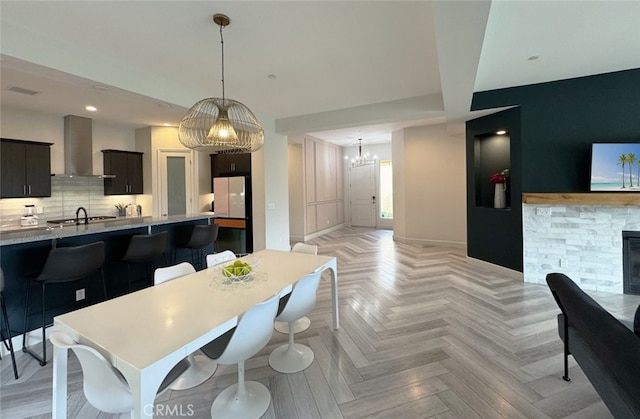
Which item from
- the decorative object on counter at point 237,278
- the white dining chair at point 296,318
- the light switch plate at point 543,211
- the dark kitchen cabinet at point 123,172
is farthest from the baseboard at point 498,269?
the dark kitchen cabinet at point 123,172

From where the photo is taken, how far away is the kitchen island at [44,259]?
8.18 ft

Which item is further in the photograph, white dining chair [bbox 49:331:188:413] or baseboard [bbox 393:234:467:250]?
baseboard [bbox 393:234:467:250]

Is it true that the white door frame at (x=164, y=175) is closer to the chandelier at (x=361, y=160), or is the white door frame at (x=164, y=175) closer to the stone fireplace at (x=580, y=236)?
the chandelier at (x=361, y=160)

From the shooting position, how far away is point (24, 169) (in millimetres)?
4465

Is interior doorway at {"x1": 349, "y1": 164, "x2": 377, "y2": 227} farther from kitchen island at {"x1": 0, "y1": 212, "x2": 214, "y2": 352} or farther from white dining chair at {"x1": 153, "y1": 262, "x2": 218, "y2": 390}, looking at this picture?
white dining chair at {"x1": 153, "y1": 262, "x2": 218, "y2": 390}

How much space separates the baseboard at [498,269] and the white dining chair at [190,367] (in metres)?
4.16

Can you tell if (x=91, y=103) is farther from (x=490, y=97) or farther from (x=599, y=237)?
(x=599, y=237)

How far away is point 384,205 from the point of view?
952 cm

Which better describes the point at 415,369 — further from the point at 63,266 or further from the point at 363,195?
the point at 363,195

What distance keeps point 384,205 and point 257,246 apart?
210 inches

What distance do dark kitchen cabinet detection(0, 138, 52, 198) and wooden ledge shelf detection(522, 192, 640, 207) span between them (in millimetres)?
7505

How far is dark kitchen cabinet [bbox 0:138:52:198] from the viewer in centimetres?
427

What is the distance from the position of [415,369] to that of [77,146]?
6401mm

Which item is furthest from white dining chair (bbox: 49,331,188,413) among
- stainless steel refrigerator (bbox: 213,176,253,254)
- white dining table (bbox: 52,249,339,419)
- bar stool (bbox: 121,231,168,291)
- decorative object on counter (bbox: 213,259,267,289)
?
stainless steel refrigerator (bbox: 213,176,253,254)
